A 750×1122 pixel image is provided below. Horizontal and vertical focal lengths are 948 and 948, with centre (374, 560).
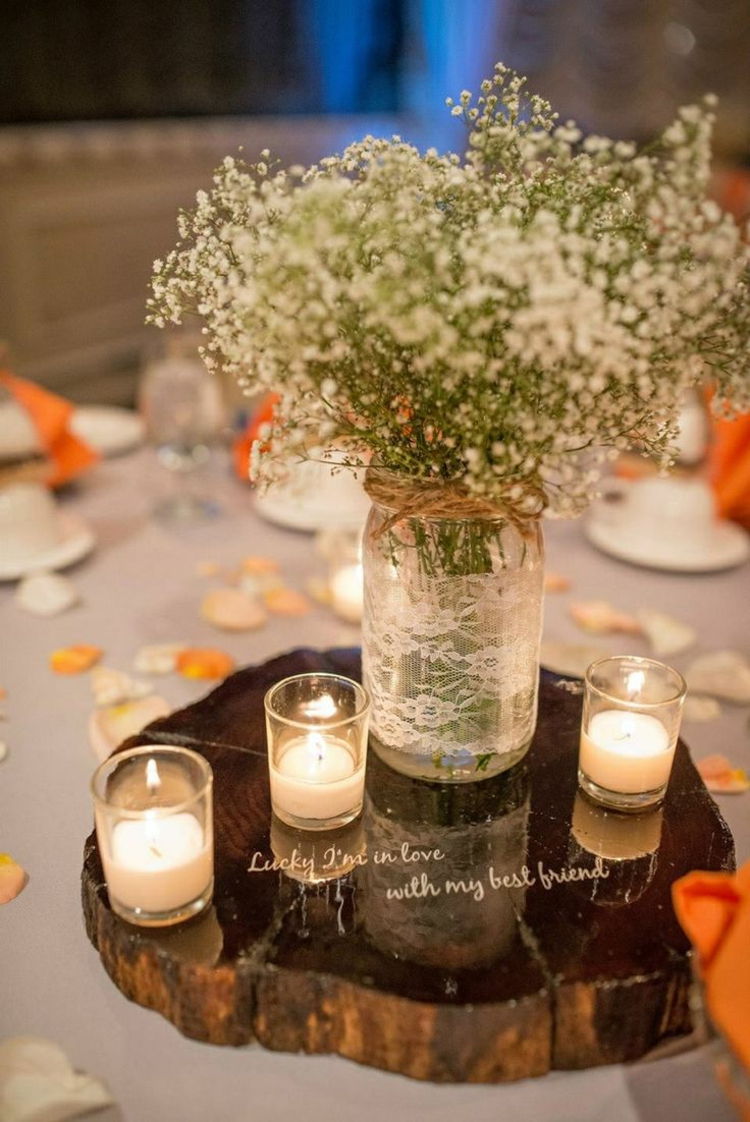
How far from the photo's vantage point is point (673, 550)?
2.20 metres

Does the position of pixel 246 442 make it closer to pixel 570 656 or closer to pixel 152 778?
pixel 570 656

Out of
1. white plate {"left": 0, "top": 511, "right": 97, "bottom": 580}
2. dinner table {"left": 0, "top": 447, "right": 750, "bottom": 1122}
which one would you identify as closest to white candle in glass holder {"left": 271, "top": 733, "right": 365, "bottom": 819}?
dinner table {"left": 0, "top": 447, "right": 750, "bottom": 1122}

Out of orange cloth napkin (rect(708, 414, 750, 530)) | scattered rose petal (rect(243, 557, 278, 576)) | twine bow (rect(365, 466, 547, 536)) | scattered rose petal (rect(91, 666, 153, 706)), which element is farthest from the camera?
orange cloth napkin (rect(708, 414, 750, 530))

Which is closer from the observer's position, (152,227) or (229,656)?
(229,656)

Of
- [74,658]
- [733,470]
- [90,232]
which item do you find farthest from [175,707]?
[90,232]

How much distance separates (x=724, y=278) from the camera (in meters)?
0.98

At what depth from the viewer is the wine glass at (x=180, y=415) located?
7.97 feet

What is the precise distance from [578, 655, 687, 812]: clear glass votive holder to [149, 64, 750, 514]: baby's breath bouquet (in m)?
0.32

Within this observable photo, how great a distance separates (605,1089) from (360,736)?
1.53 feet

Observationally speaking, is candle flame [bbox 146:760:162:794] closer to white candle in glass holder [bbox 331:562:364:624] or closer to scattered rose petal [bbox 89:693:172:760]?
scattered rose petal [bbox 89:693:172:760]

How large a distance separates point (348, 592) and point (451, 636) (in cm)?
68

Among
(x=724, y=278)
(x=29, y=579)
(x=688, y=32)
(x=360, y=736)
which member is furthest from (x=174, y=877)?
(x=688, y=32)

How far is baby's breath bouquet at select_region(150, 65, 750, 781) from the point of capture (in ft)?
3.16

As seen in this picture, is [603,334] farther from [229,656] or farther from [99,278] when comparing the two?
[99,278]
